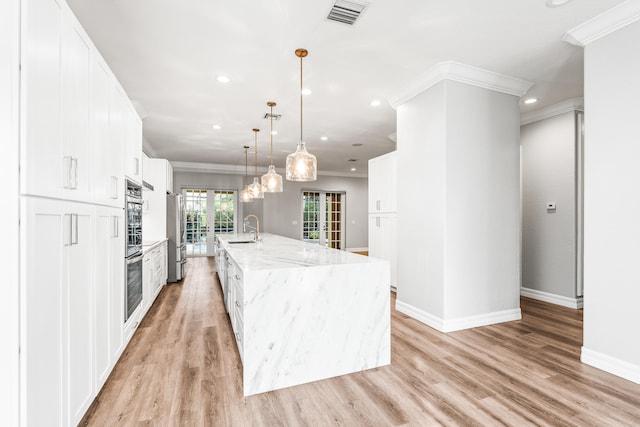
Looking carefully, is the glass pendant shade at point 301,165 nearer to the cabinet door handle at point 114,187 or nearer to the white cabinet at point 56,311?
the cabinet door handle at point 114,187

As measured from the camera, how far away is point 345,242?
35.9 feet

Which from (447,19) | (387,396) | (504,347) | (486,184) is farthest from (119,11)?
(504,347)

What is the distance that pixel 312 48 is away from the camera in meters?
2.84

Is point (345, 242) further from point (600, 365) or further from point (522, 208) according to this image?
point (600, 365)

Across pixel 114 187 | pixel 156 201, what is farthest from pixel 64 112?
pixel 156 201

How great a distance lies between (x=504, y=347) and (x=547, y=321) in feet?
3.76

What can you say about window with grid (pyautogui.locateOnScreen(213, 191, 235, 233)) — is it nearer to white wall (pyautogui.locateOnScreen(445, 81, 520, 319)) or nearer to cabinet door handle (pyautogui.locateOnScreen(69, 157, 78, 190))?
white wall (pyautogui.locateOnScreen(445, 81, 520, 319))

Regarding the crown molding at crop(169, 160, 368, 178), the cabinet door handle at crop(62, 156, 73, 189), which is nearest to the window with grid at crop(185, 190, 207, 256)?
the crown molding at crop(169, 160, 368, 178)

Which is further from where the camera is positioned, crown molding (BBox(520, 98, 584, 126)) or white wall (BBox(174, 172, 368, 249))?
white wall (BBox(174, 172, 368, 249))

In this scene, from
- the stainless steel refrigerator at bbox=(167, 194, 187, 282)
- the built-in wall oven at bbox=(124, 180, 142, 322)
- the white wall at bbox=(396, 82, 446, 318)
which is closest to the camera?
the built-in wall oven at bbox=(124, 180, 142, 322)

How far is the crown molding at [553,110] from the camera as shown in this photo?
397 centimetres

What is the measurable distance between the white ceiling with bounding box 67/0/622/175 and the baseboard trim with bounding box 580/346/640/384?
2.61m

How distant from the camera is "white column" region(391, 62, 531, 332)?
10.7 ft

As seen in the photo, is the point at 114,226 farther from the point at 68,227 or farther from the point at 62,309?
the point at 62,309
